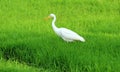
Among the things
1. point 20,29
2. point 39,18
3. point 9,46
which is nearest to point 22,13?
point 39,18

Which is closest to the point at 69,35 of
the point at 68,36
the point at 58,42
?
the point at 68,36

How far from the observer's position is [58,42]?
8172 mm

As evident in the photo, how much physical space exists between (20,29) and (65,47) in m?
1.87

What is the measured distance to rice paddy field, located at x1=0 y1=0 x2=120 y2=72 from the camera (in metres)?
7.16

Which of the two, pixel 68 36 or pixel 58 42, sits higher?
pixel 68 36

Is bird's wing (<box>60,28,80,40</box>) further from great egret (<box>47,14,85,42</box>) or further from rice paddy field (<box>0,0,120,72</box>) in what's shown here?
rice paddy field (<box>0,0,120,72</box>)

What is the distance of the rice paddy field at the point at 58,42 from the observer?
716 centimetres

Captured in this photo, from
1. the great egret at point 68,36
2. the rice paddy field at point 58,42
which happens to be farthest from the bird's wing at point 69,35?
the rice paddy field at point 58,42

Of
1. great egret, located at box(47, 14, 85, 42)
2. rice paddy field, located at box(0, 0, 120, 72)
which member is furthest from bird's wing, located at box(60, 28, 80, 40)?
rice paddy field, located at box(0, 0, 120, 72)

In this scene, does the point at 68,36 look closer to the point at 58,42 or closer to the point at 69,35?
the point at 69,35

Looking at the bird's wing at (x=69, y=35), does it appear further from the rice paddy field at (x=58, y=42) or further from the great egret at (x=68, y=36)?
the rice paddy field at (x=58, y=42)

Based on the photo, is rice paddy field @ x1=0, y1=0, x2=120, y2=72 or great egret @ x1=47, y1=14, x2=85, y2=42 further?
great egret @ x1=47, y1=14, x2=85, y2=42

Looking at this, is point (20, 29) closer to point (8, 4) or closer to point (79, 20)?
point (79, 20)

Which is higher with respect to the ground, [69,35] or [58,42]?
[69,35]
